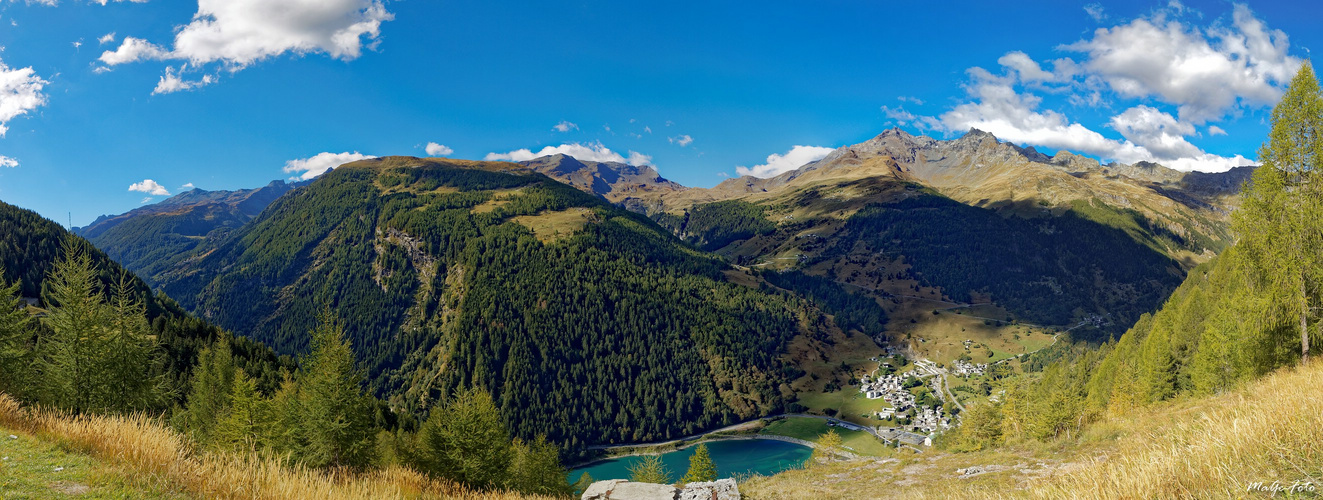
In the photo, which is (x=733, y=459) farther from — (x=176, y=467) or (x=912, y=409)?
(x=176, y=467)

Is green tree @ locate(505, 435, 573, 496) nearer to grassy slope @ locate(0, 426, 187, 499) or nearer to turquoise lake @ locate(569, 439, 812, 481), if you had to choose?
grassy slope @ locate(0, 426, 187, 499)

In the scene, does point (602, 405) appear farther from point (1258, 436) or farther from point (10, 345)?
point (1258, 436)

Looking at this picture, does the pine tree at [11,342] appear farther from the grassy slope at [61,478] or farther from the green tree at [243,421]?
the grassy slope at [61,478]

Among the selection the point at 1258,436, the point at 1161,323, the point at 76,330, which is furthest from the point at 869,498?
the point at 1161,323

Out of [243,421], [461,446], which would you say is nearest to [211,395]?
[243,421]

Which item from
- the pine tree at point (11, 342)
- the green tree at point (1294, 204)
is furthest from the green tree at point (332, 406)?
the green tree at point (1294, 204)
